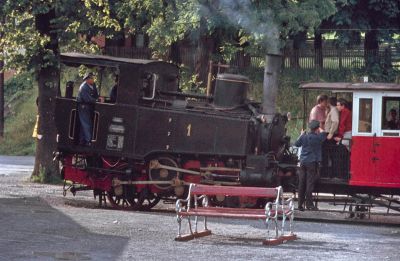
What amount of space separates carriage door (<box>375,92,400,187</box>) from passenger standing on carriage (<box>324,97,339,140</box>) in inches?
39.5

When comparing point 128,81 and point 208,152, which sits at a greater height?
point 128,81

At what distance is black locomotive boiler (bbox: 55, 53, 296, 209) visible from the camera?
74.0ft

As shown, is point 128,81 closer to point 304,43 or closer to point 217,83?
point 217,83

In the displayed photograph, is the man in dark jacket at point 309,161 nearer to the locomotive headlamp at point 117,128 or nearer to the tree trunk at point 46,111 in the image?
the locomotive headlamp at point 117,128

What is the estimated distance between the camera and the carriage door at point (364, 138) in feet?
69.7

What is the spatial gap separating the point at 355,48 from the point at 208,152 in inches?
831

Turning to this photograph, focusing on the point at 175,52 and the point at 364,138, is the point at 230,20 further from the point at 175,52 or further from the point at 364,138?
the point at 175,52

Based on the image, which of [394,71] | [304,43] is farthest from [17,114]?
[394,71]

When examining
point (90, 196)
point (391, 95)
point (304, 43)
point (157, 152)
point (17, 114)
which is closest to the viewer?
point (391, 95)

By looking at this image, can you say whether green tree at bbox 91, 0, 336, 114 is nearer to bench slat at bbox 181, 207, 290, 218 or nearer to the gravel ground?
the gravel ground

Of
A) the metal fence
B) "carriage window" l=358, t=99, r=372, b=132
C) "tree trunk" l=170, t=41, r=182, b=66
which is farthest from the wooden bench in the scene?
the metal fence

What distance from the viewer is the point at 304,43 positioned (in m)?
44.2

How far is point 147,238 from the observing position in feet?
55.2

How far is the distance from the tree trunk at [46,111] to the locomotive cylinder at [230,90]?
628 cm
